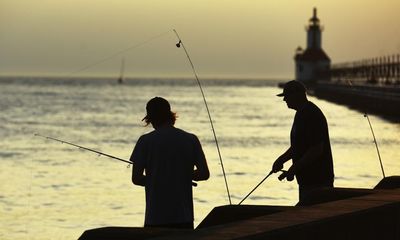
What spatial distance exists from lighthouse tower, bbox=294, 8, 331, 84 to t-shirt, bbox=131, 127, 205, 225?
14770 centimetres

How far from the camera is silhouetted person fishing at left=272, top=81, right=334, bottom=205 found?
8688 millimetres

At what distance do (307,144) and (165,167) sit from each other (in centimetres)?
155

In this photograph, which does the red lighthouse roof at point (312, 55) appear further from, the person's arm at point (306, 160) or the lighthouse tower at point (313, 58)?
the person's arm at point (306, 160)

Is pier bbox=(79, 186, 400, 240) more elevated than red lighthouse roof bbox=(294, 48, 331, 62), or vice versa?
red lighthouse roof bbox=(294, 48, 331, 62)

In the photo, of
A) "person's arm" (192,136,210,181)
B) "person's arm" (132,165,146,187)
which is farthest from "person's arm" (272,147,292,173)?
"person's arm" (132,165,146,187)

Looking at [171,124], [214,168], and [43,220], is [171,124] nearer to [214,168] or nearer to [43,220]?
[43,220]

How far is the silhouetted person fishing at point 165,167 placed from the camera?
752cm

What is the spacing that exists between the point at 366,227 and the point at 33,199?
12.3 m

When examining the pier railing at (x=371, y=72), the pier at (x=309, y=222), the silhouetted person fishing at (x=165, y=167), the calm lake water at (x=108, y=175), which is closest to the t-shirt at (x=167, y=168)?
the silhouetted person fishing at (x=165, y=167)

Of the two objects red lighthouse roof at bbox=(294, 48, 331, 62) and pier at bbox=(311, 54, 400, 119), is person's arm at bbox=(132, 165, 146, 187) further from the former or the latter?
red lighthouse roof at bbox=(294, 48, 331, 62)

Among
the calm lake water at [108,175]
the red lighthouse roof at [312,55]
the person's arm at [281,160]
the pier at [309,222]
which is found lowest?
the calm lake water at [108,175]

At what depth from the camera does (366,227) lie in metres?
7.41

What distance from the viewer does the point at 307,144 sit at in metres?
8.77

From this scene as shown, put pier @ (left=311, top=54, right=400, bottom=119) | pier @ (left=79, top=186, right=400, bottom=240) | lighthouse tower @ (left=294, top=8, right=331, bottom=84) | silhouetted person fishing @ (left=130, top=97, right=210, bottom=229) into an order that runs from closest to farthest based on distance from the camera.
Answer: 1. pier @ (left=79, top=186, right=400, bottom=240)
2. silhouetted person fishing @ (left=130, top=97, right=210, bottom=229)
3. pier @ (left=311, top=54, right=400, bottom=119)
4. lighthouse tower @ (left=294, top=8, right=331, bottom=84)
